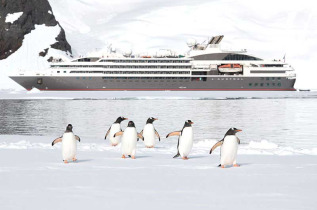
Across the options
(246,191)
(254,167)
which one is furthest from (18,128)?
(246,191)

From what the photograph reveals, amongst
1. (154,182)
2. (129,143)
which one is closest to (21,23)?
(129,143)

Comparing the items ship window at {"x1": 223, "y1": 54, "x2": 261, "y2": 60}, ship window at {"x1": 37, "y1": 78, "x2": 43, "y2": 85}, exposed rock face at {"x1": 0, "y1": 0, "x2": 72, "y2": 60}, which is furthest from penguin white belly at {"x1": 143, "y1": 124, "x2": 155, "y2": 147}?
exposed rock face at {"x1": 0, "y1": 0, "x2": 72, "y2": 60}

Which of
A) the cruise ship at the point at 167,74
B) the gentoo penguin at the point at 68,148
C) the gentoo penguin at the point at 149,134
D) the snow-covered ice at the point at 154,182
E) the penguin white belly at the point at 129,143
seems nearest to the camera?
the snow-covered ice at the point at 154,182

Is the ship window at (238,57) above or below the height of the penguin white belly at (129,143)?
above

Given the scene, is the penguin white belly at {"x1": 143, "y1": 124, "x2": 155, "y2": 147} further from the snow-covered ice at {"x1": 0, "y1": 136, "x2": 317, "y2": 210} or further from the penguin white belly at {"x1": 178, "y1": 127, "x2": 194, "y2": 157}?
the penguin white belly at {"x1": 178, "y1": 127, "x2": 194, "y2": 157}

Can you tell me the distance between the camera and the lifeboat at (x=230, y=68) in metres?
136

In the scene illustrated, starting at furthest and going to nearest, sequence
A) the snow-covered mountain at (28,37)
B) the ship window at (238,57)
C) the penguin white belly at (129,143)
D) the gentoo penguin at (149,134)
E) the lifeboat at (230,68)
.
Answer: the snow-covered mountain at (28,37), the ship window at (238,57), the lifeboat at (230,68), the gentoo penguin at (149,134), the penguin white belly at (129,143)

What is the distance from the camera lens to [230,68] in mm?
137000

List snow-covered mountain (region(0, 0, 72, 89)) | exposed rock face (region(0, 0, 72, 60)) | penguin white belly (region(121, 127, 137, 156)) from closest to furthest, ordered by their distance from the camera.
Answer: penguin white belly (region(121, 127, 137, 156)), snow-covered mountain (region(0, 0, 72, 89)), exposed rock face (region(0, 0, 72, 60))

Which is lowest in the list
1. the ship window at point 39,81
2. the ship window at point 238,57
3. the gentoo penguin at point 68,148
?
the gentoo penguin at point 68,148

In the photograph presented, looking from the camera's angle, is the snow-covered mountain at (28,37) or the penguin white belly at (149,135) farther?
the snow-covered mountain at (28,37)

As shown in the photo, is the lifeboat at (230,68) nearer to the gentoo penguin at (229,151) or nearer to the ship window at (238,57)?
the ship window at (238,57)

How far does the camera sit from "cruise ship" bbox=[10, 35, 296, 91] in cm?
12781

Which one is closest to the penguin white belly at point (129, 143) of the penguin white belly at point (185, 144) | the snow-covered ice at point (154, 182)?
the snow-covered ice at point (154, 182)
